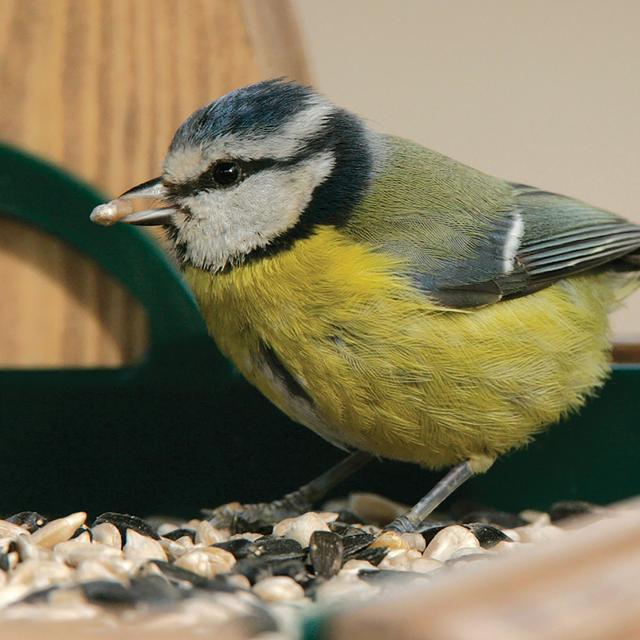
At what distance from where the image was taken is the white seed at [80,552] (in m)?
1.19

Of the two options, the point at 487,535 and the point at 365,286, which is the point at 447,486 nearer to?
the point at 487,535

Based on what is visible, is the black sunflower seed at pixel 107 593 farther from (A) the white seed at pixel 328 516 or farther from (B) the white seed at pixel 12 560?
(A) the white seed at pixel 328 516

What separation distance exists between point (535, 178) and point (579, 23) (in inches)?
24.2

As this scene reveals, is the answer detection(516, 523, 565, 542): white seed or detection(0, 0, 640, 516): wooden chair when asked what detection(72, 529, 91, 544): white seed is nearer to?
detection(0, 0, 640, 516): wooden chair

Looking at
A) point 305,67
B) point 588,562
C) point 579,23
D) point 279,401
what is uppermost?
point 579,23

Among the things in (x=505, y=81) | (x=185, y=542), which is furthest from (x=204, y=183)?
(x=505, y=81)

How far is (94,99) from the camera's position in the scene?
1879 mm

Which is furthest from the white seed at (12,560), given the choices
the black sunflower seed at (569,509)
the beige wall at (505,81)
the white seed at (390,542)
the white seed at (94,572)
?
the beige wall at (505,81)

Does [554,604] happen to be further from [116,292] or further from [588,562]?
[116,292]

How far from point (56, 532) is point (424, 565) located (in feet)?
1.42

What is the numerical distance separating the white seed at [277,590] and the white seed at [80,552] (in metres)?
0.18

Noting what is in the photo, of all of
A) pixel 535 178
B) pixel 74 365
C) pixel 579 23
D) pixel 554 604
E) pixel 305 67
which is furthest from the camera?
pixel 579 23

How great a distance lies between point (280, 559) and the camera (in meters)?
1.29

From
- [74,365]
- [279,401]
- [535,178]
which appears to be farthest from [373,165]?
[535,178]
